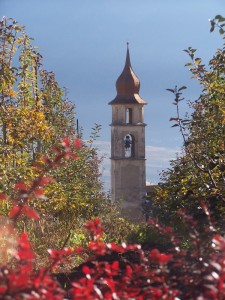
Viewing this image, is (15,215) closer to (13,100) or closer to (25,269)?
(25,269)

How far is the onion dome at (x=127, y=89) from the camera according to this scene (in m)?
41.3

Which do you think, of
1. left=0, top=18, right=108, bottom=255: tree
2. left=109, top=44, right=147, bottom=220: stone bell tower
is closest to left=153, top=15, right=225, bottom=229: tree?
left=0, top=18, right=108, bottom=255: tree

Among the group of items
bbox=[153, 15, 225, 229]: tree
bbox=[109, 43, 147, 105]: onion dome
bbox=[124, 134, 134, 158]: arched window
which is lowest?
bbox=[153, 15, 225, 229]: tree

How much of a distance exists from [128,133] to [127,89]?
2344mm

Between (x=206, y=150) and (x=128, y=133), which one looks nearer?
(x=206, y=150)

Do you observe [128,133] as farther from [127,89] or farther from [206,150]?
[206,150]

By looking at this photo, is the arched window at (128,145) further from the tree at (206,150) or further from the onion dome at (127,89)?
the tree at (206,150)

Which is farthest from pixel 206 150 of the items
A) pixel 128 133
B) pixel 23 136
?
pixel 128 133

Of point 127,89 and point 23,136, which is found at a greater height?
point 127,89

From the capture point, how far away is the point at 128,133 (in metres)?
41.2

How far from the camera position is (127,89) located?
41.3m

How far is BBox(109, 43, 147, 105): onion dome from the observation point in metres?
41.3

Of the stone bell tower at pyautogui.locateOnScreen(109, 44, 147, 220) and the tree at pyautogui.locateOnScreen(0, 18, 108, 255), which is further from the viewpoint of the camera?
the stone bell tower at pyautogui.locateOnScreen(109, 44, 147, 220)

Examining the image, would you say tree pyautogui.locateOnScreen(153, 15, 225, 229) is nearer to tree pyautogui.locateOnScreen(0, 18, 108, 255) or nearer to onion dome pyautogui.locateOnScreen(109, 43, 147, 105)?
tree pyautogui.locateOnScreen(0, 18, 108, 255)
